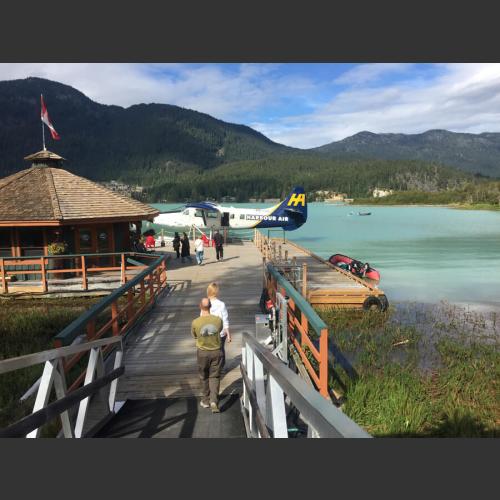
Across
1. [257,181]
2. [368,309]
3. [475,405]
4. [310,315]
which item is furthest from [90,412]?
[257,181]

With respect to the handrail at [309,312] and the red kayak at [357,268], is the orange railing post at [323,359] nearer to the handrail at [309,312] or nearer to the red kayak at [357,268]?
the handrail at [309,312]

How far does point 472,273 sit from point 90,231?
71.7 feet

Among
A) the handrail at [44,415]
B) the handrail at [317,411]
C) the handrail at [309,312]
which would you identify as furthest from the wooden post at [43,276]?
the handrail at [317,411]

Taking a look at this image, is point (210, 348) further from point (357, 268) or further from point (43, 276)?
point (357, 268)

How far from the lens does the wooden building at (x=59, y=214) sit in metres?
13.5

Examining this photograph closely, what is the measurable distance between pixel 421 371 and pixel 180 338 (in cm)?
543

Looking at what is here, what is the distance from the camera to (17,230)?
13586mm

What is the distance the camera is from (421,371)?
8.61 m

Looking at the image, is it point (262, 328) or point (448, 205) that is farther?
point (448, 205)

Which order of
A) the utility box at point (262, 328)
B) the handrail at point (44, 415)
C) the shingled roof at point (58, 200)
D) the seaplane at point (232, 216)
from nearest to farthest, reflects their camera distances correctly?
the handrail at point (44, 415) < the utility box at point (262, 328) < the shingled roof at point (58, 200) < the seaplane at point (232, 216)

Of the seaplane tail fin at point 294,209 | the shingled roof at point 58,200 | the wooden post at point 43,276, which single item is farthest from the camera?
the seaplane tail fin at point 294,209

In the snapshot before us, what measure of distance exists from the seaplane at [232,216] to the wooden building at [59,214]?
32.2ft

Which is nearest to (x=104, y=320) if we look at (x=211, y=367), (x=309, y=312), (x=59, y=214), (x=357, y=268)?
(x=59, y=214)

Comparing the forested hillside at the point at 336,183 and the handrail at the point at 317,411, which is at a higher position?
the forested hillside at the point at 336,183
